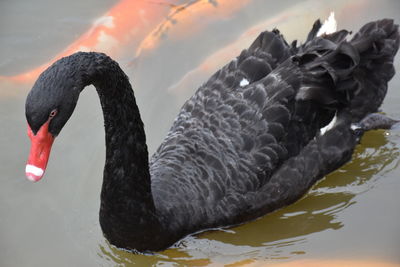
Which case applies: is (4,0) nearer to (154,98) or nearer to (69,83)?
(154,98)

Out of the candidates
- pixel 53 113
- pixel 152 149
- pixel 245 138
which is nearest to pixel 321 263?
pixel 245 138

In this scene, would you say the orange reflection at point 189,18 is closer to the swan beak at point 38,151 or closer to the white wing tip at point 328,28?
the white wing tip at point 328,28

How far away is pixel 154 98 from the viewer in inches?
209

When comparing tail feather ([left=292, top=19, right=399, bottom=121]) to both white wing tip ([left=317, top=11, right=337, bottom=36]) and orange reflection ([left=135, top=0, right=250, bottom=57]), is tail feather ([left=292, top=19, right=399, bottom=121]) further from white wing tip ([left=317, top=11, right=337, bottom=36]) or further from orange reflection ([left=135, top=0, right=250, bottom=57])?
orange reflection ([left=135, top=0, right=250, bottom=57])

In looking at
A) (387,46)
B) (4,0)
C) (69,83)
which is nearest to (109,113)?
(69,83)

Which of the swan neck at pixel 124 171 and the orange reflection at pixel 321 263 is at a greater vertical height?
the swan neck at pixel 124 171

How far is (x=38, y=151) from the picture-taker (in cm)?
313

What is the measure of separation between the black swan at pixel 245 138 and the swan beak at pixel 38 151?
41 centimetres

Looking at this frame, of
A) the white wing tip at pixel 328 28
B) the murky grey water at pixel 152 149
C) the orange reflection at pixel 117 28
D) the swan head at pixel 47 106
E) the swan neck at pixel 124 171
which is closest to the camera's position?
the swan head at pixel 47 106

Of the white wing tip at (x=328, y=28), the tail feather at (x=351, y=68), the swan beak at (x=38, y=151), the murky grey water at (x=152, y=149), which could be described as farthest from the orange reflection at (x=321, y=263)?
the white wing tip at (x=328, y=28)

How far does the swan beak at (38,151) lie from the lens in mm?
3109

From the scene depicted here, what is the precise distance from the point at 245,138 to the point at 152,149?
903 millimetres

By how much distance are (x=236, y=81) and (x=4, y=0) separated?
3076 mm

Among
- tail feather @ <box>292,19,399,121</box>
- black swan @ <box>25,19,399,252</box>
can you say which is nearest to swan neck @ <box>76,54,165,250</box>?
black swan @ <box>25,19,399,252</box>
